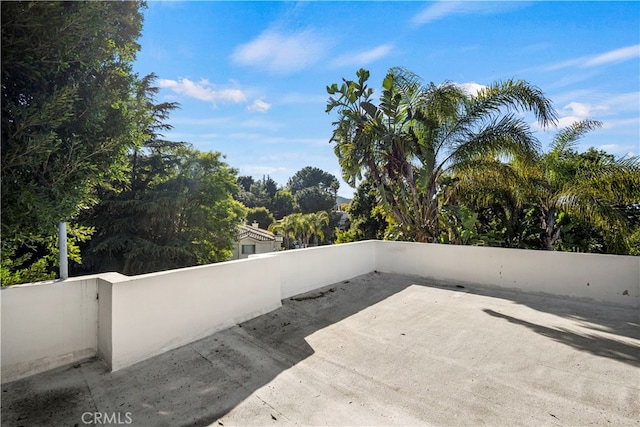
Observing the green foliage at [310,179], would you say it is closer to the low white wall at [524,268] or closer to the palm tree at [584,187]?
the palm tree at [584,187]

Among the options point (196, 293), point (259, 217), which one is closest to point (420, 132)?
point (196, 293)

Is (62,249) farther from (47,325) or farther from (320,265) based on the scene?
(320,265)

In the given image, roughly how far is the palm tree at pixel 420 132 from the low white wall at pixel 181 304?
4485 mm

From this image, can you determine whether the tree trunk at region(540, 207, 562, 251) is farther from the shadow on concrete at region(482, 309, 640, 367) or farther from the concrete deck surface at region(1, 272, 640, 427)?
the shadow on concrete at region(482, 309, 640, 367)

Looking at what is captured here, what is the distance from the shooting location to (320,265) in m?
6.25

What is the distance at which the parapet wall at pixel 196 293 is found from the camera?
115 inches

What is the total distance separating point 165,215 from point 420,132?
13.3 metres

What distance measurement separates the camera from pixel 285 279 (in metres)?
5.53

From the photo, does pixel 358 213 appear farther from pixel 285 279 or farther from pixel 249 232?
pixel 285 279

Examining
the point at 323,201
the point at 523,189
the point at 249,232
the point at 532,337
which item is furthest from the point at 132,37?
the point at 323,201

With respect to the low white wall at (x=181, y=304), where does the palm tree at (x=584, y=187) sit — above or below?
above

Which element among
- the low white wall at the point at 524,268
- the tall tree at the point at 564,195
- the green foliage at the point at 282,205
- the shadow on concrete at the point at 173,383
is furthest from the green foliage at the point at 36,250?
the green foliage at the point at 282,205

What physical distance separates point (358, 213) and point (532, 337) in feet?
56.1

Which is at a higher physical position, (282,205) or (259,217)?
(282,205)
